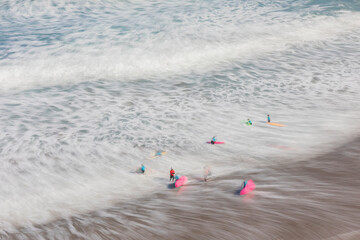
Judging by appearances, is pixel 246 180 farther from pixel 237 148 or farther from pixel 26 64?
pixel 26 64

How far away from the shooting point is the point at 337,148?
6.30m

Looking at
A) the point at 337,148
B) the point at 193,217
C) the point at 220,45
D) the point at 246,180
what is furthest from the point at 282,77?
the point at 193,217

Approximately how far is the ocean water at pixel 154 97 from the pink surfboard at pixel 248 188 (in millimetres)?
158

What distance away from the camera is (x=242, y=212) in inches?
180

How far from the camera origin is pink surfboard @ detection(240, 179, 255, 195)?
502 centimetres

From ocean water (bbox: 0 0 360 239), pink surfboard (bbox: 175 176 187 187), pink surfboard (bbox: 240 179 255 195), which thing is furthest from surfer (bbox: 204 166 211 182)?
pink surfboard (bbox: 240 179 255 195)

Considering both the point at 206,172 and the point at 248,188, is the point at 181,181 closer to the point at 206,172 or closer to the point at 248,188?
the point at 206,172

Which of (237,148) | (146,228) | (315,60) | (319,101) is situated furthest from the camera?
(315,60)

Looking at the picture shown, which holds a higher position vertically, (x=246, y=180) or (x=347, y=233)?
(x=347, y=233)

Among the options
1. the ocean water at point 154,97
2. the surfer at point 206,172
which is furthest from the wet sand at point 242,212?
the surfer at point 206,172

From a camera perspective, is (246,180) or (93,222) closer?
(93,222)

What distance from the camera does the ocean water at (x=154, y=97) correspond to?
5836mm

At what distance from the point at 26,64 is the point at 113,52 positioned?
2.75m

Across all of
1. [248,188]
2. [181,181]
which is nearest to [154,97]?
[181,181]
